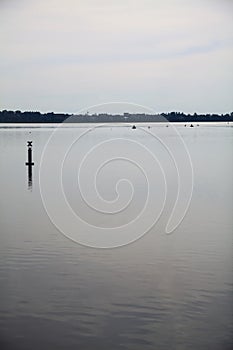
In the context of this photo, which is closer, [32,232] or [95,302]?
[95,302]

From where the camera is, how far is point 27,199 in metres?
8.27

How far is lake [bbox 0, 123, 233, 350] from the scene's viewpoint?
333cm

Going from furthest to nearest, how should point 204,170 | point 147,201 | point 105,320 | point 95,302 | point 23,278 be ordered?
point 204,170 < point 147,201 < point 23,278 < point 95,302 < point 105,320

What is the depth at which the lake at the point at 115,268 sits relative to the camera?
10.9 ft

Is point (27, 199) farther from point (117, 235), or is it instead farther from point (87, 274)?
point (87, 274)

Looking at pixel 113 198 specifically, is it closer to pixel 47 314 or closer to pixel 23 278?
pixel 23 278

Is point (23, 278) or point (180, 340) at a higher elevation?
point (23, 278)

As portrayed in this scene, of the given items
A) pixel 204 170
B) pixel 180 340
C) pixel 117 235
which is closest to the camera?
pixel 180 340

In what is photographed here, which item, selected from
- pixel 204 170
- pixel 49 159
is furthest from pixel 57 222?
pixel 49 159

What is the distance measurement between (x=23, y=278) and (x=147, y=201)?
3455mm

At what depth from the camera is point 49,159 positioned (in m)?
13.4

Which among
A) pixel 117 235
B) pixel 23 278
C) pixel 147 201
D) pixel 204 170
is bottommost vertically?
pixel 23 278

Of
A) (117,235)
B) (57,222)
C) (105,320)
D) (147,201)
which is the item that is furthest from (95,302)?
(147,201)

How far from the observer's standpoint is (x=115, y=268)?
4559 mm
